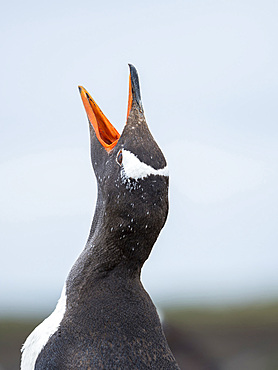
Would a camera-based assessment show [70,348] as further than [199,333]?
No

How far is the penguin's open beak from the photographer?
273 centimetres

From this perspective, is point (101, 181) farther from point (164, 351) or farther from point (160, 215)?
point (164, 351)

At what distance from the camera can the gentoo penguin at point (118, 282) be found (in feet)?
8.18

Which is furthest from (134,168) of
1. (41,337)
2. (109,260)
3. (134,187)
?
(41,337)

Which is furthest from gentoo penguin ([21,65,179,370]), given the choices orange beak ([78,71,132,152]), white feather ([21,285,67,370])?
orange beak ([78,71,132,152])

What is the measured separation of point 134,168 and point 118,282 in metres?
0.49

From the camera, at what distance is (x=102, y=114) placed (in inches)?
112

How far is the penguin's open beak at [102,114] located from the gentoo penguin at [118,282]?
0.05m

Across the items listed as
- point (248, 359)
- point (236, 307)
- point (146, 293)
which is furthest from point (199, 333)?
point (146, 293)

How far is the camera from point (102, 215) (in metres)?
2.63

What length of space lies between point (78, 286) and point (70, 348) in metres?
0.26

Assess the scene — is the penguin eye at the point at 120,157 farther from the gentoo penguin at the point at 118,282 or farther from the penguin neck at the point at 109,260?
the penguin neck at the point at 109,260

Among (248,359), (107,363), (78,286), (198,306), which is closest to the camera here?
(107,363)

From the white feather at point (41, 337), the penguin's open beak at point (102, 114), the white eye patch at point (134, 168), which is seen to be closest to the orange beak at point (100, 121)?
the penguin's open beak at point (102, 114)
